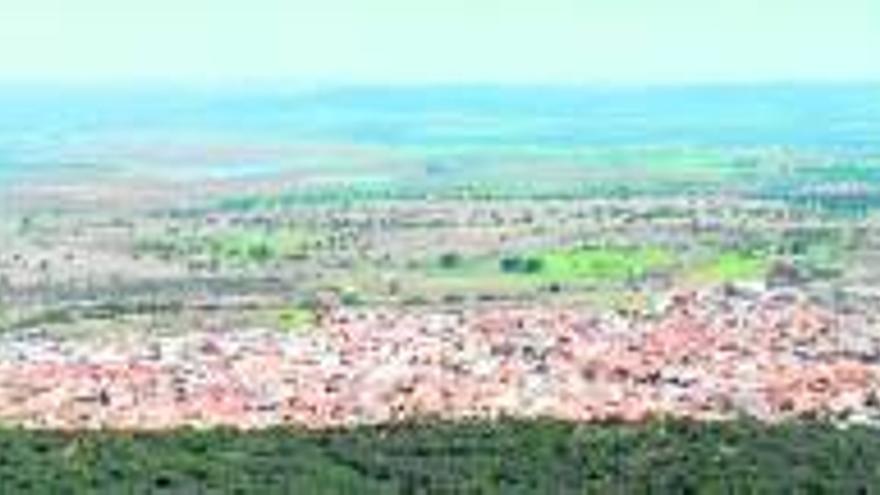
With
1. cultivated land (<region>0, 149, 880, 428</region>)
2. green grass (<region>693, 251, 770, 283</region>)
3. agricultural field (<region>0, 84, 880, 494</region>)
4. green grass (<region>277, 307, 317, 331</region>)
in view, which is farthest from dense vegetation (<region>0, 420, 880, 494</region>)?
green grass (<region>693, 251, 770, 283</region>)

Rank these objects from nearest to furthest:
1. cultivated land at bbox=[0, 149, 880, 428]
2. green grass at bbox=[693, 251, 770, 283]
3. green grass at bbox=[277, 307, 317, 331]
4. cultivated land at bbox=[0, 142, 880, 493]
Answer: cultivated land at bbox=[0, 142, 880, 493]
cultivated land at bbox=[0, 149, 880, 428]
green grass at bbox=[277, 307, 317, 331]
green grass at bbox=[693, 251, 770, 283]

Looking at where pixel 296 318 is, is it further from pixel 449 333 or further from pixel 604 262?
pixel 604 262

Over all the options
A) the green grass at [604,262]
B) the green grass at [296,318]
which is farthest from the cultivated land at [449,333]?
the green grass at [296,318]

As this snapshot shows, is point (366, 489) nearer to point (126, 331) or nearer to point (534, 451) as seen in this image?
point (534, 451)

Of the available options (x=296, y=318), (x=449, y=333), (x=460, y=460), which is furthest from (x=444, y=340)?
(x=460, y=460)

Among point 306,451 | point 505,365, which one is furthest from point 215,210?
point 306,451

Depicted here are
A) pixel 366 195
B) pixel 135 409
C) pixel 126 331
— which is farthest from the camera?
pixel 366 195

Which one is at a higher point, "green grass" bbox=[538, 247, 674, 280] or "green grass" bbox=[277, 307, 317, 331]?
"green grass" bbox=[277, 307, 317, 331]

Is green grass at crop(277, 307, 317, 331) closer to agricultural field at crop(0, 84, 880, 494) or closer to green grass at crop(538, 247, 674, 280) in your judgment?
agricultural field at crop(0, 84, 880, 494)
